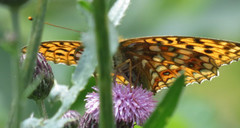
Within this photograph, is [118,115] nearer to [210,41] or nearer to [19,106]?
[210,41]

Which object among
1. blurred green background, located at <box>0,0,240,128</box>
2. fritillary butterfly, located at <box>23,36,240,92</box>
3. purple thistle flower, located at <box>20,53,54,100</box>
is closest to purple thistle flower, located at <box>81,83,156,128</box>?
purple thistle flower, located at <box>20,53,54,100</box>

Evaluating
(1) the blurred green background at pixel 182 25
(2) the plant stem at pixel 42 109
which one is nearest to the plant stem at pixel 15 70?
(2) the plant stem at pixel 42 109

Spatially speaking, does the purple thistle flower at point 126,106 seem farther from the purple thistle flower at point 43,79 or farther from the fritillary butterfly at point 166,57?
the fritillary butterfly at point 166,57

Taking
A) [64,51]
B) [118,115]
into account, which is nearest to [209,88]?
[64,51]

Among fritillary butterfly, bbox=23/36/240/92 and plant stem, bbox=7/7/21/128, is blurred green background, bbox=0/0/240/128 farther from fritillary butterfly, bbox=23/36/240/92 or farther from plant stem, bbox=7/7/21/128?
plant stem, bbox=7/7/21/128

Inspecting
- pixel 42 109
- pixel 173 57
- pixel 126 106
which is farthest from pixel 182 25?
pixel 42 109

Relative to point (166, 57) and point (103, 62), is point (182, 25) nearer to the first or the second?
point (166, 57)
